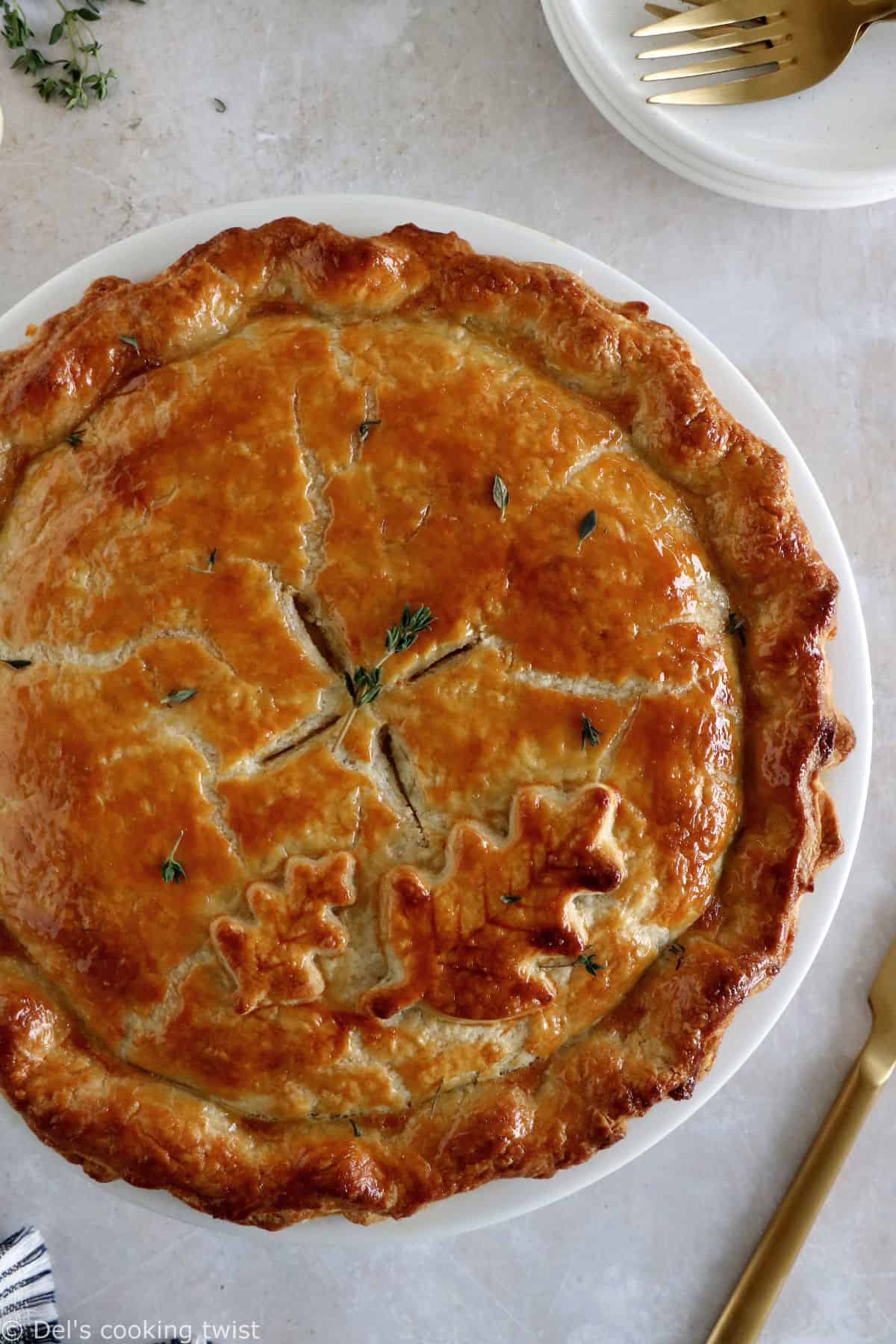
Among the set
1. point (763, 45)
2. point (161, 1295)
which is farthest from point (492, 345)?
point (161, 1295)

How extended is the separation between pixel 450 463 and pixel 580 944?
1.13 metres

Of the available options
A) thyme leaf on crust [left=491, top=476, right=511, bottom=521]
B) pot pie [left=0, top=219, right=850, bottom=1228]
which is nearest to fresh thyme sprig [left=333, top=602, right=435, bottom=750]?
pot pie [left=0, top=219, right=850, bottom=1228]

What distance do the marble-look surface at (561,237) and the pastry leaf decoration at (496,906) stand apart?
56.0 inches

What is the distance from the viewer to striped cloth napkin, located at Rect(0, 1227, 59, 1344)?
3.38 m

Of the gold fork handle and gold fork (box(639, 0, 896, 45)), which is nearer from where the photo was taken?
gold fork (box(639, 0, 896, 45))

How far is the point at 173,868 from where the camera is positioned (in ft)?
8.34

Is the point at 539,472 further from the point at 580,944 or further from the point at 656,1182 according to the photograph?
the point at 656,1182

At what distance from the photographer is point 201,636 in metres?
2.60

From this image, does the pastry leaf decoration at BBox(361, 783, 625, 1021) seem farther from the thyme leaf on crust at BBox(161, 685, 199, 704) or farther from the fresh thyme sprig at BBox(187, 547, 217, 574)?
the fresh thyme sprig at BBox(187, 547, 217, 574)

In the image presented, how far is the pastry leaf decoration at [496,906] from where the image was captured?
8.23 feet

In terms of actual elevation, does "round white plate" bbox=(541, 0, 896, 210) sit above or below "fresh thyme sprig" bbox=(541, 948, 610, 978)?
above

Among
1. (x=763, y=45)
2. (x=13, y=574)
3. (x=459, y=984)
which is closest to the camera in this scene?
(x=459, y=984)

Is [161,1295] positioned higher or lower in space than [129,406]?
lower

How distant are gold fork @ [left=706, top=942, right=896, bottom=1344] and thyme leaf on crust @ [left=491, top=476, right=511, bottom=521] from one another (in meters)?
2.02
